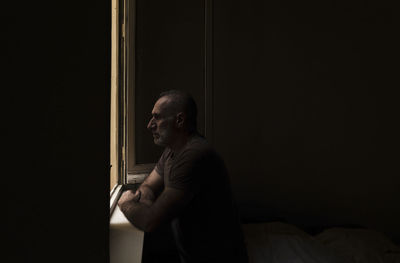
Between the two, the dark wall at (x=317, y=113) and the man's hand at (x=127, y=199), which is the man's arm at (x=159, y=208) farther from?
the dark wall at (x=317, y=113)

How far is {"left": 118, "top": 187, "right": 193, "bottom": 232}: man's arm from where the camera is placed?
102 cm

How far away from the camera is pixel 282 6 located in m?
2.22

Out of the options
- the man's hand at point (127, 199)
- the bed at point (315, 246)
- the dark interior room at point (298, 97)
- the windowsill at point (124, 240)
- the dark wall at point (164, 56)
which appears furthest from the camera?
the dark interior room at point (298, 97)

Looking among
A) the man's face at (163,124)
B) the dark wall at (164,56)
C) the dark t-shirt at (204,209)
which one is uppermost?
the dark wall at (164,56)

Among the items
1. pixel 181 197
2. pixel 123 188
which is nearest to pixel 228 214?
pixel 181 197

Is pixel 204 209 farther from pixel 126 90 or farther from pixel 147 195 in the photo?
pixel 126 90

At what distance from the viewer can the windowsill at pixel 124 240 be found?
0.67m

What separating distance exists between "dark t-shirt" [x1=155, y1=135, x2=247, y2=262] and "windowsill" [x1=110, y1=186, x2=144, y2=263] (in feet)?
0.80

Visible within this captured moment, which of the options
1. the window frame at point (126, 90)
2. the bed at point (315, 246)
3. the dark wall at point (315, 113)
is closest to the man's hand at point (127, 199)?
the window frame at point (126, 90)
